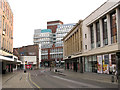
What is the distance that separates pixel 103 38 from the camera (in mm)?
34469

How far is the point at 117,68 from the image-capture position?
2834 cm

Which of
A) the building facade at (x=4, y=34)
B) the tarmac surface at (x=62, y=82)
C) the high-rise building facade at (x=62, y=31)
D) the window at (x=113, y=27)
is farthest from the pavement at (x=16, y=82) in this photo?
the high-rise building facade at (x=62, y=31)

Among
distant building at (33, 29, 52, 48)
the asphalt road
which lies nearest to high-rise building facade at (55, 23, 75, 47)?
distant building at (33, 29, 52, 48)

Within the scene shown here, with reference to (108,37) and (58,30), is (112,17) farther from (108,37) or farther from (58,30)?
(58,30)

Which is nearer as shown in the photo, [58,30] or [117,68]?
[117,68]

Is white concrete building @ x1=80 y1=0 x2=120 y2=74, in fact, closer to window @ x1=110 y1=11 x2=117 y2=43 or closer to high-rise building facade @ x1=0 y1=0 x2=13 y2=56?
window @ x1=110 y1=11 x2=117 y2=43

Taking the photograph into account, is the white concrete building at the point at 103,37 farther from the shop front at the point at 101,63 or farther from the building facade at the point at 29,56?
the building facade at the point at 29,56

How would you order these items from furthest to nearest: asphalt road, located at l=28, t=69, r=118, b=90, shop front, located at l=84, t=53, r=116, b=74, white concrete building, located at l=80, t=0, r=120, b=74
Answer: shop front, located at l=84, t=53, r=116, b=74 < white concrete building, located at l=80, t=0, r=120, b=74 < asphalt road, located at l=28, t=69, r=118, b=90

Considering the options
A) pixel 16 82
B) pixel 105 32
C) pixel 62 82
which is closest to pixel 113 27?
pixel 105 32

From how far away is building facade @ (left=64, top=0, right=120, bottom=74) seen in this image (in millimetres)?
29186

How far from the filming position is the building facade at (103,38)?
2919 centimetres

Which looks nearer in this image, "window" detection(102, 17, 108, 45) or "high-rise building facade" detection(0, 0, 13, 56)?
"window" detection(102, 17, 108, 45)

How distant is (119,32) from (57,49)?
4032 inches

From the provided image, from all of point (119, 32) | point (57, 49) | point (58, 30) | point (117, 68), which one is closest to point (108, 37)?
point (119, 32)
